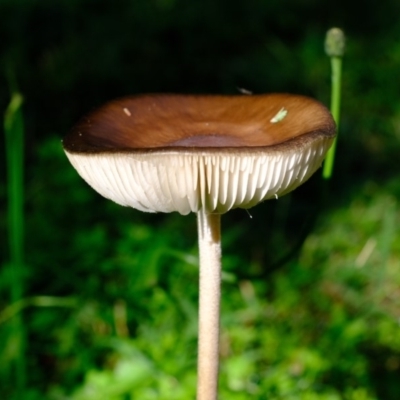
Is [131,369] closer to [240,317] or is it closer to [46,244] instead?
[240,317]

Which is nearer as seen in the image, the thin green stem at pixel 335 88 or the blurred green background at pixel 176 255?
the thin green stem at pixel 335 88

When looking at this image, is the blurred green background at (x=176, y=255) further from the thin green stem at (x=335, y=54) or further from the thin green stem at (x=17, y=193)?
the thin green stem at (x=335, y=54)

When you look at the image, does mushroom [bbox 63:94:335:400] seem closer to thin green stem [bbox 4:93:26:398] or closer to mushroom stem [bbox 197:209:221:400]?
mushroom stem [bbox 197:209:221:400]

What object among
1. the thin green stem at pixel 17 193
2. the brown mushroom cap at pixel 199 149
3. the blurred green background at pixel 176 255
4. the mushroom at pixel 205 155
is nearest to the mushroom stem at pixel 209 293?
the mushroom at pixel 205 155

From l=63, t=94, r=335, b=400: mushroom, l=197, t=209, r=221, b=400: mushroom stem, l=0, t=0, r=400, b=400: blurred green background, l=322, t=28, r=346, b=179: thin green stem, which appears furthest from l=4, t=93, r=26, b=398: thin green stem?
l=322, t=28, r=346, b=179: thin green stem

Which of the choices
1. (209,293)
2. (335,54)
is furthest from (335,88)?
(209,293)

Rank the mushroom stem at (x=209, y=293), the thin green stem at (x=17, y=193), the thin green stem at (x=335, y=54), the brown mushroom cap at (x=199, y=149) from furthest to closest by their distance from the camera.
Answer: the thin green stem at (x=17, y=193) < the thin green stem at (x=335, y=54) < the mushroom stem at (x=209, y=293) < the brown mushroom cap at (x=199, y=149)
